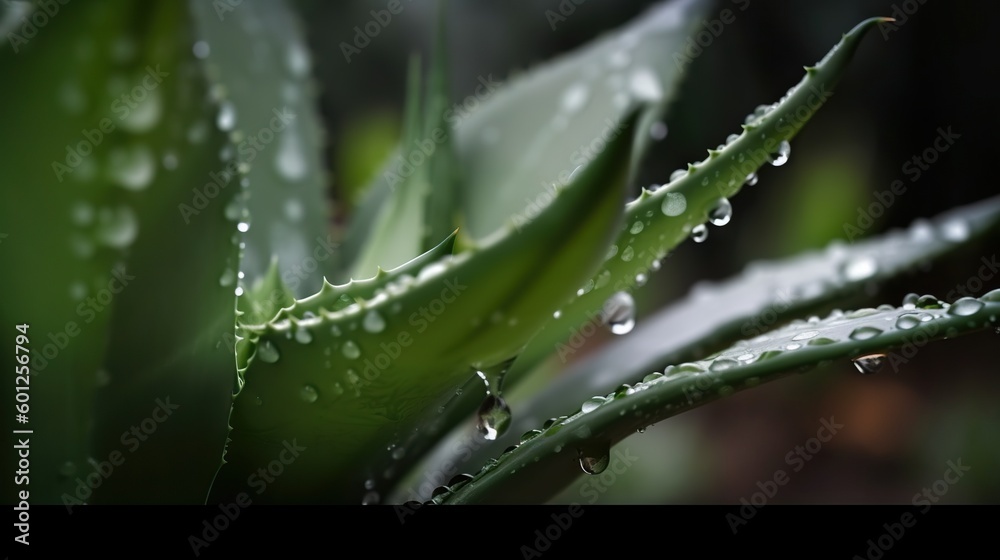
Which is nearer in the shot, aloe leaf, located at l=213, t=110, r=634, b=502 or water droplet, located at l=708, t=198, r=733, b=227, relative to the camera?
aloe leaf, located at l=213, t=110, r=634, b=502

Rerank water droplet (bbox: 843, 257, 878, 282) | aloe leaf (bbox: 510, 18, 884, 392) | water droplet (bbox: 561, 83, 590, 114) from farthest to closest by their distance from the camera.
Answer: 1. water droplet (bbox: 561, 83, 590, 114)
2. water droplet (bbox: 843, 257, 878, 282)
3. aloe leaf (bbox: 510, 18, 884, 392)

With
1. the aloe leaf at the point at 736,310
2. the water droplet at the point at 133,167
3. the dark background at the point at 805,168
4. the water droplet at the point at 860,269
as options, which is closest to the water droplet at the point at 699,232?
the aloe leaf at the point at 736,310

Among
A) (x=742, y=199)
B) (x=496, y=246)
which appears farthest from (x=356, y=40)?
(x=496, y=246)

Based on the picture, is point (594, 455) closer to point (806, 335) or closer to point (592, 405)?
point (592, 405)

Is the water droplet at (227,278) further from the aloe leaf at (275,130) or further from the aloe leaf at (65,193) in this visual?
the aloe leaf at (275,130)

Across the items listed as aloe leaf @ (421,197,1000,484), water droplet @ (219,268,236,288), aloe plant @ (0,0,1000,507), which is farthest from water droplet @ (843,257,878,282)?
water droplet @ (219,268,236,288)

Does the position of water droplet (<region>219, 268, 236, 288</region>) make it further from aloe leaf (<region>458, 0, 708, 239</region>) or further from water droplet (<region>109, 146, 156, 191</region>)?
aloe leaf (<region>458, 0, 708, 239</region>)

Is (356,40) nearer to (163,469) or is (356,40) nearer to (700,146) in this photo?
(700,146)
